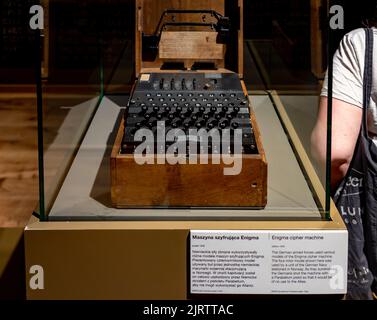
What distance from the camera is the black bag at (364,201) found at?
171 cm

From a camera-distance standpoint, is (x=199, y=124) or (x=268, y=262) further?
(x=199, y=124)

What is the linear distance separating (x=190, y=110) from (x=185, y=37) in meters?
0.54

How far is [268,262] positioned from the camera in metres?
1.47

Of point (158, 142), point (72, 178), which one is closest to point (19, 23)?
point (72, 178)

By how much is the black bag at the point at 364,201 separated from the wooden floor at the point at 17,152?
1.47 metres

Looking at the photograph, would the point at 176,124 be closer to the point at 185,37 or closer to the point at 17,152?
the point at 185,37

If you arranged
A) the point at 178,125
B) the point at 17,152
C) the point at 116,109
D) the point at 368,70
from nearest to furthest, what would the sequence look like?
the point at 178,125, the point at 368,70, the point at 116,109, the point at 17,152

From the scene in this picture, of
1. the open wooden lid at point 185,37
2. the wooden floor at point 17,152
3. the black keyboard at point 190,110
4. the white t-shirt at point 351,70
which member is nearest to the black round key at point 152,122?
the black keyboard at point 190,110

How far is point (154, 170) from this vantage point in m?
1.53

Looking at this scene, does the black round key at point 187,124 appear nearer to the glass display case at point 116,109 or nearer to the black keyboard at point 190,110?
the black keyboard at point 190,110

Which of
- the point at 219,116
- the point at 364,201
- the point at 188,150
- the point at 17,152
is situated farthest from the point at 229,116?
the point at 17,152

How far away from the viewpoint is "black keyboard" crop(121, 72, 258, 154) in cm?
158

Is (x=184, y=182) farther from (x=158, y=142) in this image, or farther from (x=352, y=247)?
(x=352, y=247)
